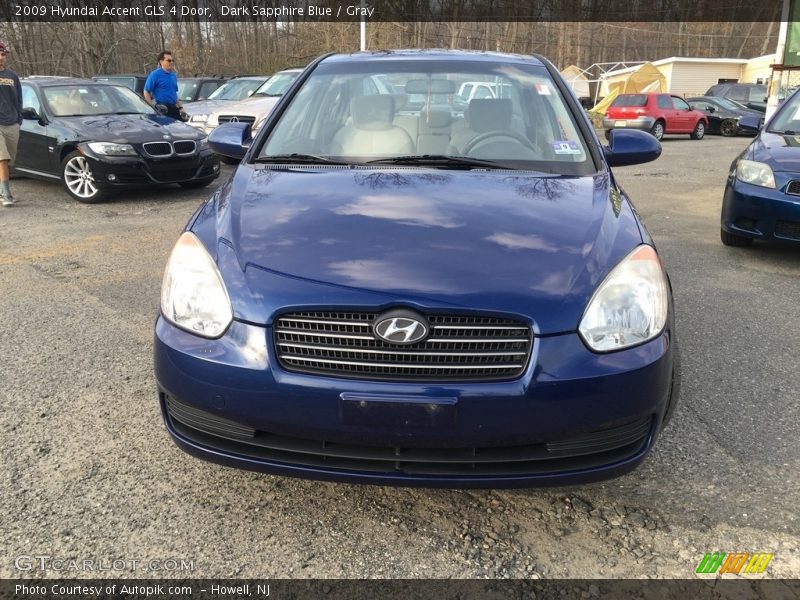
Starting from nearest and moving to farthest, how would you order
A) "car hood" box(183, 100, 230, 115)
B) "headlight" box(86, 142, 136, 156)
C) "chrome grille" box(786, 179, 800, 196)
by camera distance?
"chrome grille" box(786, 179, 800, 196)
"headlight" box(86, 142, 136, 156)
"car hood" box(183, 100, 230, 115)

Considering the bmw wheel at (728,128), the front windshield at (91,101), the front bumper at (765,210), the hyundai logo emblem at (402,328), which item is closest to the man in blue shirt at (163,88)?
the front windshield at (91,101)

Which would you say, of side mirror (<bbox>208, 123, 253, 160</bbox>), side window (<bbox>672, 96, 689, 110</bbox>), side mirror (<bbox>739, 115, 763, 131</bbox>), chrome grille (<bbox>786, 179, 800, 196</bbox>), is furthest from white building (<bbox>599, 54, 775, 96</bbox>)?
side mirror (<bbox>208, 123, 253, 160</bbox>)

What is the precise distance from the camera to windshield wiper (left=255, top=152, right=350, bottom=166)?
9.76 feet

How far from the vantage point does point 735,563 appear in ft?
6.73

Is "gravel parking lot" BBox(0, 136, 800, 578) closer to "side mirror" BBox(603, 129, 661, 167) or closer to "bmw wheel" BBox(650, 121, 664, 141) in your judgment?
"side mirror" BBox(603, 129, 661, 167)

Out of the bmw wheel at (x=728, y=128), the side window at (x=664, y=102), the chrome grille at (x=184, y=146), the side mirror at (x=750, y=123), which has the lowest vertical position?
the bmw wheel at (x=728, y=128)

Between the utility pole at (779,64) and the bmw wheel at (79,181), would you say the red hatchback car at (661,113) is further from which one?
the bmw wheel at (79,181)

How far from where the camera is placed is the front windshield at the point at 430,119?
9.96 feet

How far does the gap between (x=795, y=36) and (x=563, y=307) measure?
18.1m

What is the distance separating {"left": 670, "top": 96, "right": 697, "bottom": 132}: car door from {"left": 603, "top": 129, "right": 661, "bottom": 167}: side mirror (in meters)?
18.4

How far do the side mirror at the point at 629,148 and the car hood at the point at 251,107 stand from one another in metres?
7.81

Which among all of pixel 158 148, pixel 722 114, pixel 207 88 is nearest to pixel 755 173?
pixel 158 148

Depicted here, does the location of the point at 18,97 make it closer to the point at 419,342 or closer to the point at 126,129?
the point at 126,129

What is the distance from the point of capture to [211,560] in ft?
6.73
